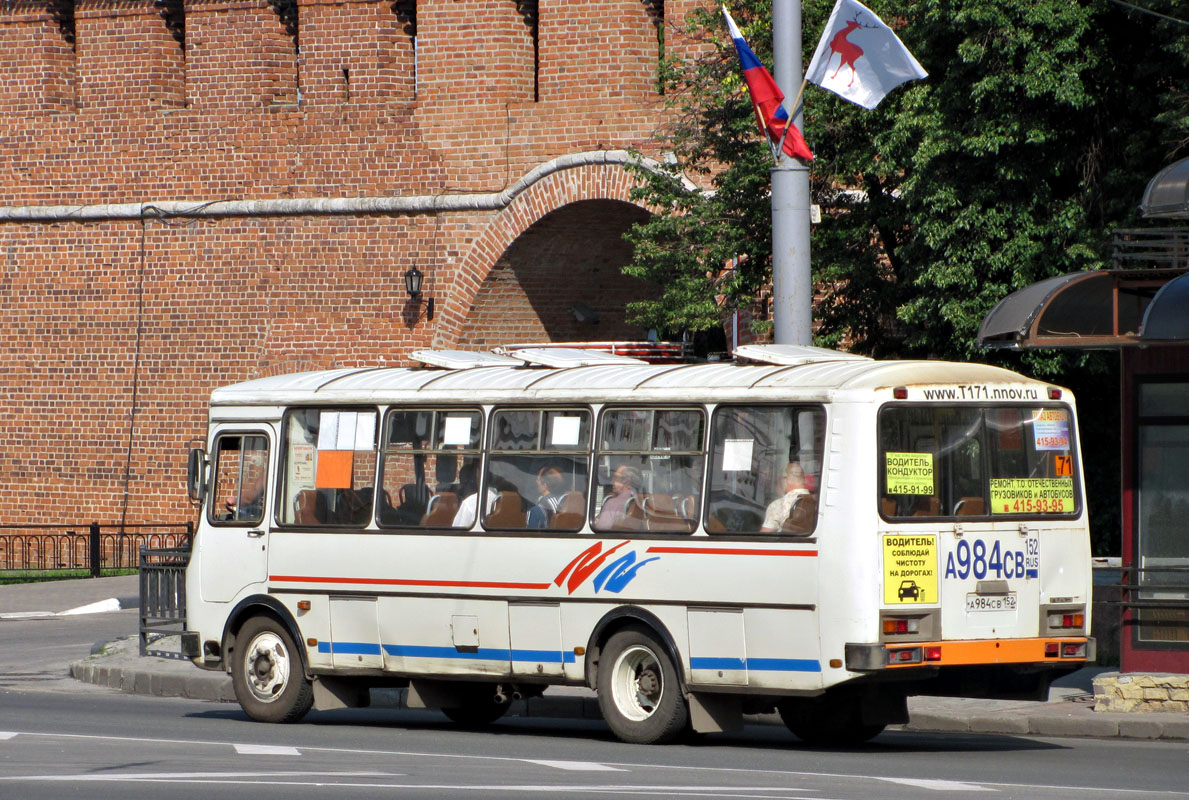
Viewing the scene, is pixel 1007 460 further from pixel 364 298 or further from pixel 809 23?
pixel 364 298

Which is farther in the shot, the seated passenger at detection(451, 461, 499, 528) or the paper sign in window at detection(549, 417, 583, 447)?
the seated passenger at detection(451, 461, 499, 528)

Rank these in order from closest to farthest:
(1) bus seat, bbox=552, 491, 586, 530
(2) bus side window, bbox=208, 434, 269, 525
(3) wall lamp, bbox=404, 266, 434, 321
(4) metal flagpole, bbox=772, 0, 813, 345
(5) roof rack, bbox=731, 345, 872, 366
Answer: (5) roof rack, bbox=731, 345, 872, 366 < (1) bus seat, bbox=552, 491, 586, 530 < (2) bus side window, bbox=208, 434, 269, 525 < (4) metal flagpole, bbox=772, 0, 813, 345 < (3) wall lamp, bbox=404, 266, 434, 321

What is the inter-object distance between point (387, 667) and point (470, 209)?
43.4ft

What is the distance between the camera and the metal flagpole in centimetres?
1501

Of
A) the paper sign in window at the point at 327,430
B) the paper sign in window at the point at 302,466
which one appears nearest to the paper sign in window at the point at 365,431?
the paper sign in window at the point at 327,430

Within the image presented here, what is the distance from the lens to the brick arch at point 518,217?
25.0 metres

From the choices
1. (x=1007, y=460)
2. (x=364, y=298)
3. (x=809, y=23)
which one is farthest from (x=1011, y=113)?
(x=364, y=298)

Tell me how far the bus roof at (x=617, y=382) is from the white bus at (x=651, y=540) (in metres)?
0.03

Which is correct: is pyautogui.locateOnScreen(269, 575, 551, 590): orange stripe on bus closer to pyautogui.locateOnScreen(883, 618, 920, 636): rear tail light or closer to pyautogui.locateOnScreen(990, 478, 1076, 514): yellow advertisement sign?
pyautogui.locateOnScreen(883, 618, 920, 636): rear tail light

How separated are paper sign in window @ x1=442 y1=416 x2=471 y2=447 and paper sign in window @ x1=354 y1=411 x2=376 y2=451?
660 millimetres

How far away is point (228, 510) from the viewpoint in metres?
14.9

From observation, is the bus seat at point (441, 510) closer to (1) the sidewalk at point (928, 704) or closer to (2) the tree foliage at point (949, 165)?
(1) the sidewalk at point (928, 704)

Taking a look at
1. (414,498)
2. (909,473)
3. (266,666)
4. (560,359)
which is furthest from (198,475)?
(909,473)

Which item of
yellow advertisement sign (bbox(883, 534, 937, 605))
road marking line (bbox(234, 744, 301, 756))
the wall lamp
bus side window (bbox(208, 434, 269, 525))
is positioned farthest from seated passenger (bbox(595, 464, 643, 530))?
the wall lamp
